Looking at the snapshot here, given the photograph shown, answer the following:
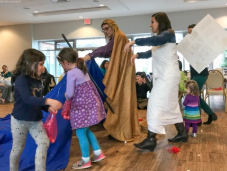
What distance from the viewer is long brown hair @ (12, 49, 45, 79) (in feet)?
5.82

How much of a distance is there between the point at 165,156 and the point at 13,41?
10.1 meters

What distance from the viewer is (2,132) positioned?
305cm

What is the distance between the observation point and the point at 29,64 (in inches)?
70.2

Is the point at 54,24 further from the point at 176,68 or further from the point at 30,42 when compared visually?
the point at 176,68

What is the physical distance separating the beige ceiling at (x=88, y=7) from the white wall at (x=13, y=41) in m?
1.05

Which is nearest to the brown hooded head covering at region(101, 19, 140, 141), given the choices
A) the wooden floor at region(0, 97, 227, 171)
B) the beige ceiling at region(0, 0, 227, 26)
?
the wooden floor at region(0, 97, 227, 171)

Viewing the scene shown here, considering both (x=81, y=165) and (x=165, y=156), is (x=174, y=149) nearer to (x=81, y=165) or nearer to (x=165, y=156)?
(x=165, y=156)

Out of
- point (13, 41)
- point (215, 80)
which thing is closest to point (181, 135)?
point (215, 80)

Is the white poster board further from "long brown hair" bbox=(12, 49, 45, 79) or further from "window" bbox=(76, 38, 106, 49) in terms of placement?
"window" bbox=(76, 38, 106, 49)

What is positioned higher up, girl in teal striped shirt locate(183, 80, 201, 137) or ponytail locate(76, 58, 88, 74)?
Answer: ponytail locate(76, 58, 88, 74)

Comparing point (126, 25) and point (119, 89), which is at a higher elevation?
point (126, 25)

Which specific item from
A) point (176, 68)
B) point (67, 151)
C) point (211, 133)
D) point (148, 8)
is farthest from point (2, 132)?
Answer: point (148, 8)

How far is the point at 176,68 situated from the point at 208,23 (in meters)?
0.78

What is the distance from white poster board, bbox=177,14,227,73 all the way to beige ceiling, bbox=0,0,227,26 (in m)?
4.89
